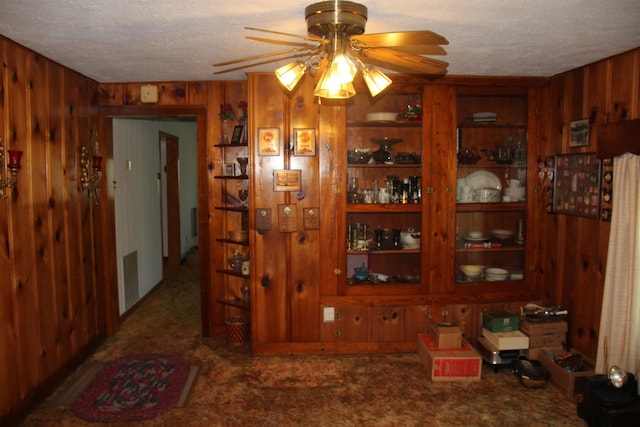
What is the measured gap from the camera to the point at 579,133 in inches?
139

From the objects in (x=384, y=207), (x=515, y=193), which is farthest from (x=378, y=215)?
(x=515, y=193)

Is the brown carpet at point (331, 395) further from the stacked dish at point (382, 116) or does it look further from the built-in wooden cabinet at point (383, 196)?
the stacked dish at point (382, 116)

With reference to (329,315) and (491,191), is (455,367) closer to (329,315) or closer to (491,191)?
(329,315)

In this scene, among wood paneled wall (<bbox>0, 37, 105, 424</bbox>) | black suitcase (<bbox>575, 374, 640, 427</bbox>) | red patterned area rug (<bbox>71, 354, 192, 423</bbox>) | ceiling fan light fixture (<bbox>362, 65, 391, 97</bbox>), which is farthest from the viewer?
red patterned area rug (<bbox>71, 354, 192, 423</bbox>)

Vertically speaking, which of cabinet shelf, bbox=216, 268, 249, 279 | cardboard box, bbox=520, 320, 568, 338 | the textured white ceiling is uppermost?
the textured white ceiling

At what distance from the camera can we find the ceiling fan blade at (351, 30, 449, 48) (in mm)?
1701

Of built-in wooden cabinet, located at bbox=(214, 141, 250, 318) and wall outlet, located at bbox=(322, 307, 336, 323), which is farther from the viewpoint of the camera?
built-in wooden cabinet, located at bbox=(214, 141, 250, 318)

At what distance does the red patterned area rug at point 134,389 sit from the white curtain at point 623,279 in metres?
2.95

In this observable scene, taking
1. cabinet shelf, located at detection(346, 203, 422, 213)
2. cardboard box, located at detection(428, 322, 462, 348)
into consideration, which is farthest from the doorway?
cardboard box, located at detection(428, 322, 462, 348)

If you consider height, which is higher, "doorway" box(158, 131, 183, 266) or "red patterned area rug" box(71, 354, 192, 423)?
"doorway" box(158, 131, 183, 266)

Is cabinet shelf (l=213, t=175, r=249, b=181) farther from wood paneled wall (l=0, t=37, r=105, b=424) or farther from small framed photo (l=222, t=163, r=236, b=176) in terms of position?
wood paneled wall (l=0, t=37, r=105, b=424)

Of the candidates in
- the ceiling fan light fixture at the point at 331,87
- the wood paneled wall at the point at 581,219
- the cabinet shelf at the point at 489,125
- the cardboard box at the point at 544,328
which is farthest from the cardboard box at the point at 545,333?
the ceiling fan light fixture at the point at 331,87

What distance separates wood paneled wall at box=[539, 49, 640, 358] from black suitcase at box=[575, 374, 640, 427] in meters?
0.69

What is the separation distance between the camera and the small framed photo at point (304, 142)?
375 cm
